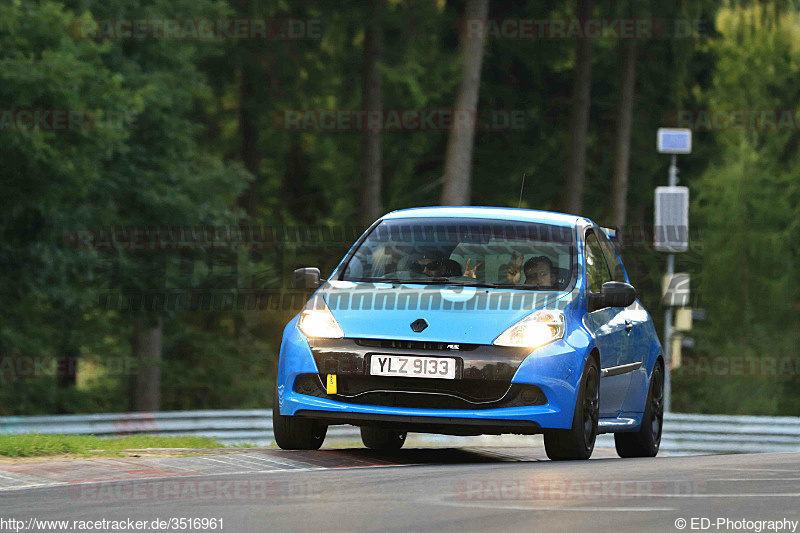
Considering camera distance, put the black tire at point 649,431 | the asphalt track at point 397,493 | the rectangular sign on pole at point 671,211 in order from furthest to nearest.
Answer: the rectangular sign on pole at point 671,211
the black tire at point 649,431
the asphalt track at point 397,493

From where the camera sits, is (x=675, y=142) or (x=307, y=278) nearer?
(x=307, y=278)

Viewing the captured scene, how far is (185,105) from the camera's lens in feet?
111

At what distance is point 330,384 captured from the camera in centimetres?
1037

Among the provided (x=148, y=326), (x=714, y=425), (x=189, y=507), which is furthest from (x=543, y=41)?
(x=189, y=507)

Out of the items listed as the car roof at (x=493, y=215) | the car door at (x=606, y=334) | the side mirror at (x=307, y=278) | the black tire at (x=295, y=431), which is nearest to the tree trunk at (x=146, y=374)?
the car roof at (x=493, y=215)

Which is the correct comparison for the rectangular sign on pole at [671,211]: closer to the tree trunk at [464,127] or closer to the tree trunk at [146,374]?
the tree trunk at [464,127]

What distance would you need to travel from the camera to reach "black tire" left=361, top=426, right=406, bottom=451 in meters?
12.8

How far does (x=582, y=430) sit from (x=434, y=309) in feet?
4.28

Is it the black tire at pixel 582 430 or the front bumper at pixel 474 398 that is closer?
the front bumper at pixel 474 398

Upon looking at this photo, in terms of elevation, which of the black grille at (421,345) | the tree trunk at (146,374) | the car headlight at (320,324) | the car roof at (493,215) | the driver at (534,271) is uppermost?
the car roof at (493,215)

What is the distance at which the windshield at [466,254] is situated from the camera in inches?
436

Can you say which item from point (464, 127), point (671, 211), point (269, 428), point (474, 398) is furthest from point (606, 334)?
point (464, 127)

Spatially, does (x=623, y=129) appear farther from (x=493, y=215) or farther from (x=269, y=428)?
(x=493, y=215)

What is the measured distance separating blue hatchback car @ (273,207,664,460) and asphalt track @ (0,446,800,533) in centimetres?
32
